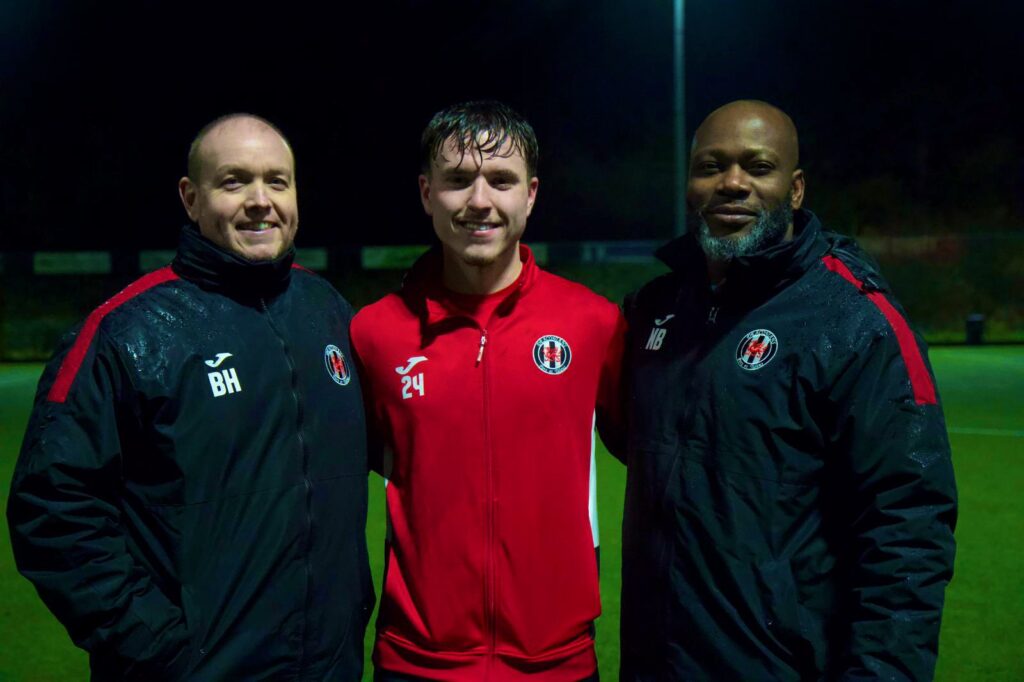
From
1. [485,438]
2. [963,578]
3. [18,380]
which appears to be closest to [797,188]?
[485,438]

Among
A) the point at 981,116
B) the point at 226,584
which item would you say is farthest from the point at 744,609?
the point at 981,116

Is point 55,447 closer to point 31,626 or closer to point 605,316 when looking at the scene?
point 605,316

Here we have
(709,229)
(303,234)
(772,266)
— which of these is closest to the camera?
(772,266)

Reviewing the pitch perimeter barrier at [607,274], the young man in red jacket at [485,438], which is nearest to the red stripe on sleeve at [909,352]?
the young man in red jacket at [485,438]

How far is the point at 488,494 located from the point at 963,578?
417cm

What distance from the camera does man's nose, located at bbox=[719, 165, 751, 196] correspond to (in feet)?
9.46

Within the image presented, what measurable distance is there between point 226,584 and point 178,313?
0.73 meters

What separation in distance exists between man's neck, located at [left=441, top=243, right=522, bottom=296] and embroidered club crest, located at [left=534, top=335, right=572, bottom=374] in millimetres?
225

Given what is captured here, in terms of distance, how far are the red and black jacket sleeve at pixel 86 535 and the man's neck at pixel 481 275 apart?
1.00 metres

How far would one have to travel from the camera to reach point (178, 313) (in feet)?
9.06

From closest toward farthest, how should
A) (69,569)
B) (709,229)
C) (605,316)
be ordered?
(69,569) → (709,229) → (605,316)

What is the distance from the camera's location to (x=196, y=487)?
8.73ft

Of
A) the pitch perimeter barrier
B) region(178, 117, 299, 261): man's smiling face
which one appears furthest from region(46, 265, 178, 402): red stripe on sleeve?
the pitch perimeter barrier

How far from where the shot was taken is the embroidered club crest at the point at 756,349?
105 inches
